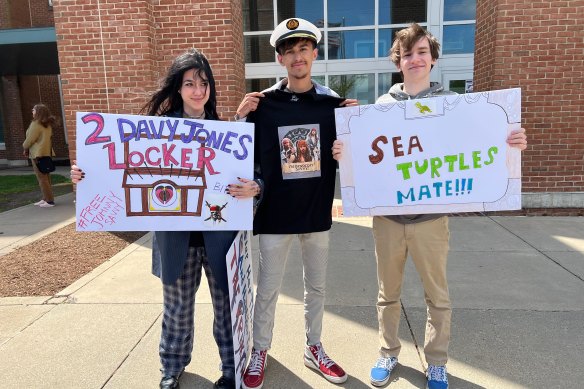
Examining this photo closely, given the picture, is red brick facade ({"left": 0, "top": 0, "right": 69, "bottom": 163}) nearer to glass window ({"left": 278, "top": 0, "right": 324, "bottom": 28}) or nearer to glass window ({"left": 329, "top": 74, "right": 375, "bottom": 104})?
glass window ({"left": 278, "top": 0, "right": 324, "bottom": 28})

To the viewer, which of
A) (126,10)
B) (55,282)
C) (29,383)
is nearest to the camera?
(29,383)

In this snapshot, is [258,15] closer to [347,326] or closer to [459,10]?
[459,10]

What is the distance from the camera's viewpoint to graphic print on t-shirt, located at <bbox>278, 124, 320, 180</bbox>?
2.43 m

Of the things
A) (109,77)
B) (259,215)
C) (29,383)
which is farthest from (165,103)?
(109,77)

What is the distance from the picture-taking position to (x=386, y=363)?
2596 millimetres

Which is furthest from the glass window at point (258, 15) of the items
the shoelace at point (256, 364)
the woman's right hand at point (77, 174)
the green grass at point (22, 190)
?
the shoelace at point (256, 364)

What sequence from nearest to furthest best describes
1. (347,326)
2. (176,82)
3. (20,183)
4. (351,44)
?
(176,82), (347,326), (351,44), (20,183)

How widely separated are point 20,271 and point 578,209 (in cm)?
727

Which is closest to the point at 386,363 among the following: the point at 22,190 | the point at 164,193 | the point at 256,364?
the point at 256,364

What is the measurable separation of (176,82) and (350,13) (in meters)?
8.61

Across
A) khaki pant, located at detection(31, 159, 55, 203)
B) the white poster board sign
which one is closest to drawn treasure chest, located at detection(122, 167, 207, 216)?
the white poster board sign

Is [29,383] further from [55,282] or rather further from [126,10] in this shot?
[126,10]

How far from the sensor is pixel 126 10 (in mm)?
5746

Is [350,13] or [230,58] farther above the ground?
[350,13]
